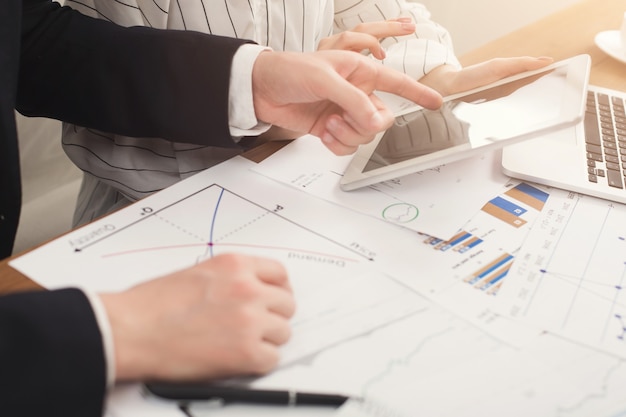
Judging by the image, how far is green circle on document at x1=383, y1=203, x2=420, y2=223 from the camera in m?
0.56

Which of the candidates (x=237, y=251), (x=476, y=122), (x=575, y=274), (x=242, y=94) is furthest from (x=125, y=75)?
(x=575, y=274)

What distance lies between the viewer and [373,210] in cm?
57

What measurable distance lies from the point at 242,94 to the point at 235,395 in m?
0.34

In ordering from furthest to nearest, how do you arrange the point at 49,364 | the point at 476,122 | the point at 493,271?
the point at 476,122, the point at 493,271, the point at 49,364

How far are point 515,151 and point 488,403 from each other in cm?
35

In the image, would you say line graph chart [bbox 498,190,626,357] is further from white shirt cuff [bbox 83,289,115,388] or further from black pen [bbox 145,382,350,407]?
white shirt cuff [bbox 83,289,115,388]

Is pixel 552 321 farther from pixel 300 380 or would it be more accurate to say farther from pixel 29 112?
pixel 29 112

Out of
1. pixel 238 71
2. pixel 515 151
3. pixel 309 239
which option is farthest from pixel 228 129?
pixel 515 151

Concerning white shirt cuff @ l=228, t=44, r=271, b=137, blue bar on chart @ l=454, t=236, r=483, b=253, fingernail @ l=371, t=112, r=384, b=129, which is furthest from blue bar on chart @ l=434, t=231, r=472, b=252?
white shirt cuff @ l=228, t=44, r=271, b=137

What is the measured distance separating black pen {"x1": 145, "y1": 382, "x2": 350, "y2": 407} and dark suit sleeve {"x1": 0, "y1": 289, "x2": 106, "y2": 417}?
0.12 feet

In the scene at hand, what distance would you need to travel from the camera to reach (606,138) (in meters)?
0.69

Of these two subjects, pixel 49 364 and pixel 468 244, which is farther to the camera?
pixel 468 244

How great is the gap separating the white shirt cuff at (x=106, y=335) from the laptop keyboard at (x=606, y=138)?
1.59ft

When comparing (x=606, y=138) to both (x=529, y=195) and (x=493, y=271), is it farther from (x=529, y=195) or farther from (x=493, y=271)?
(x=493, y=271)
